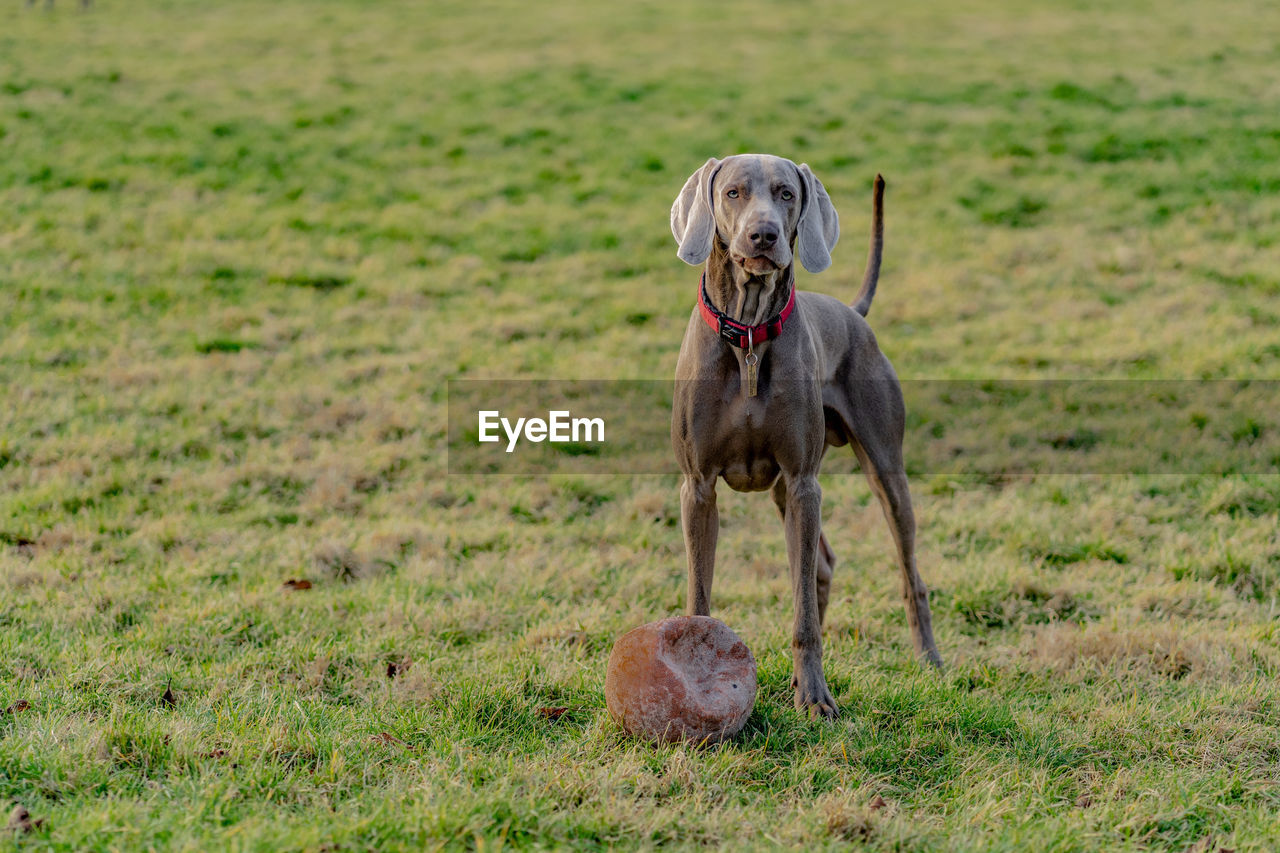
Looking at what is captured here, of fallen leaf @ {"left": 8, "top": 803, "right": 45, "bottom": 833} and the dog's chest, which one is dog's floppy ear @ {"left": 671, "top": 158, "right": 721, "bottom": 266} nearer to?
the dog's chest

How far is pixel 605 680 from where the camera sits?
419 centimetres

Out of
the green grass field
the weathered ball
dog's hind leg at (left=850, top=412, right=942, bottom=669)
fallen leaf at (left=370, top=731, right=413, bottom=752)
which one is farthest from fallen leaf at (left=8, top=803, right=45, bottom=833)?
dog's hind leg at (left=850, top=412, right=942, bottom=669)

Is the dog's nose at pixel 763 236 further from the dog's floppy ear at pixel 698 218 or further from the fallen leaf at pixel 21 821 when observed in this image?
the fallen leaf at pixel 21 821

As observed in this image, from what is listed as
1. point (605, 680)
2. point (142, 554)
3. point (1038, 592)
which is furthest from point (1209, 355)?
point (142, 554)

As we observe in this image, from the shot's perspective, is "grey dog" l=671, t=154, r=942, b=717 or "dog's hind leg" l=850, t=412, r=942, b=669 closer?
"grey dog" l=671, t=154, r=942, b=717

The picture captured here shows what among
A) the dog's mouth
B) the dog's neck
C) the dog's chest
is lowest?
the dog's chest

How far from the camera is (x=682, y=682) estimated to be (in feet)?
12.4

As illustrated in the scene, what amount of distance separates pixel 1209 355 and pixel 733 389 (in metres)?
6.29

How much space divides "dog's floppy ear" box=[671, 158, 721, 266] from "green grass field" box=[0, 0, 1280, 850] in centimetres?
172

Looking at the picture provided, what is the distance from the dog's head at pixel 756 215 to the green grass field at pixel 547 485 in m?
1.70

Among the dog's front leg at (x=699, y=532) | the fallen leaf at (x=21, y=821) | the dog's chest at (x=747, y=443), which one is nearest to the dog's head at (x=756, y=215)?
the dog's chest at (x=747, y=443)

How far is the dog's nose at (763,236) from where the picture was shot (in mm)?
3857

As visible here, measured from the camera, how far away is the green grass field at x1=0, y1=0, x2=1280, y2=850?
3545mm

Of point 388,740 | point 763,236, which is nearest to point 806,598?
point 763,236
